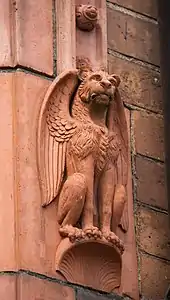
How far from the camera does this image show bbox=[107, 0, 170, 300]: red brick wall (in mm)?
5723

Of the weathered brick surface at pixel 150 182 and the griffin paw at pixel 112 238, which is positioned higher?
the weathered brick surface at pixel 150 182

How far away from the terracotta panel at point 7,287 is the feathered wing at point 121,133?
483 millimetres

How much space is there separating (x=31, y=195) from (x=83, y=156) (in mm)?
200

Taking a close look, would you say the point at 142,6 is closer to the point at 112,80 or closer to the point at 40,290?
the point at 112,80

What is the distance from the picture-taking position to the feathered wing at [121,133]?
565cm

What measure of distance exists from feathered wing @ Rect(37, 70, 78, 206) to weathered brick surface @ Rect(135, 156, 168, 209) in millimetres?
361

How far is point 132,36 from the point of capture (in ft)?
19.8

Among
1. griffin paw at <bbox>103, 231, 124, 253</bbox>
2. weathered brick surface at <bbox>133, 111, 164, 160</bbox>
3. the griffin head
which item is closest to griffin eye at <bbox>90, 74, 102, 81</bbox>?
the griffin head

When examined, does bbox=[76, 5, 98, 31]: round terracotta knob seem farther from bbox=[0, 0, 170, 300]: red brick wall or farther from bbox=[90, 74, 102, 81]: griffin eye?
bbox=[90, 74, 102, 81]: griffin eye

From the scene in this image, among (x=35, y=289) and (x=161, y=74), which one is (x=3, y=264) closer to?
(x=35, y=289)

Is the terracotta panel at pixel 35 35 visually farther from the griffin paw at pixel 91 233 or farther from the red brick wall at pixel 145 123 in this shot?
the griffin paw at pixel 91 233

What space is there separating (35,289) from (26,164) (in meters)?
0.39

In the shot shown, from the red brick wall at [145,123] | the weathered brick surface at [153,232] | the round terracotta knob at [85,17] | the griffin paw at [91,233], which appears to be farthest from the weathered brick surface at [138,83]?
the griffin paw at [91,233]

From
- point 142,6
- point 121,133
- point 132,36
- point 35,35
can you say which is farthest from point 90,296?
point 142,6
